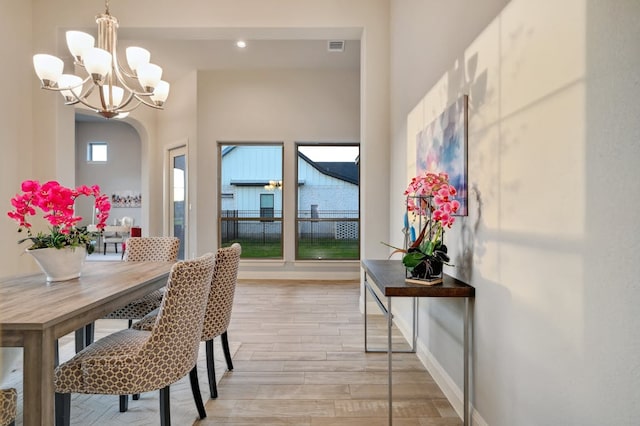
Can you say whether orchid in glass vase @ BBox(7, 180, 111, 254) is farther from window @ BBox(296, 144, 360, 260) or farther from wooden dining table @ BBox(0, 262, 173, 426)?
window @ BBox(296, 144, 360, 260)

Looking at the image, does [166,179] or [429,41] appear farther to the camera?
[166,179]

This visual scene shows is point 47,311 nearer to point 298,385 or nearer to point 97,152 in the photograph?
point 298,385

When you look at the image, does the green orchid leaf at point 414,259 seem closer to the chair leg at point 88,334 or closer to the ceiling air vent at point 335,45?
the chair leg at point 88,334

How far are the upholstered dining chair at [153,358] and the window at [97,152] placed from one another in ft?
32.7

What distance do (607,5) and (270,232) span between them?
5.67 meters

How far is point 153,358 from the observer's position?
5.10ft

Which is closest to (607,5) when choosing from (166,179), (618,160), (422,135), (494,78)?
(618,160)

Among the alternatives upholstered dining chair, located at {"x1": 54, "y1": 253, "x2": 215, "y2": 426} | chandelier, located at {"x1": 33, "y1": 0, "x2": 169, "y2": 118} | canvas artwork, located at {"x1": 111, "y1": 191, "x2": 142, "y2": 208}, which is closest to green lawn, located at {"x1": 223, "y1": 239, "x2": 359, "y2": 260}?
chandelier, located at {"x1": 33, "y1": 0, "x2": 169, "y2": 118}

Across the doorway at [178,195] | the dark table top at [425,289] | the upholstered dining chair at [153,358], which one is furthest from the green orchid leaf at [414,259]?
the doorway at [178,195]

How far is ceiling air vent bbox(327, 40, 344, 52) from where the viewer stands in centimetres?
489

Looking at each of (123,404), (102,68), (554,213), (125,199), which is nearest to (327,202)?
(102,68)

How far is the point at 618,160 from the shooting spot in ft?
3.12

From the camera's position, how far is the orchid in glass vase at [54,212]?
184 centimetres

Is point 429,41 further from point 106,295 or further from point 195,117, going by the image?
point 195,117
